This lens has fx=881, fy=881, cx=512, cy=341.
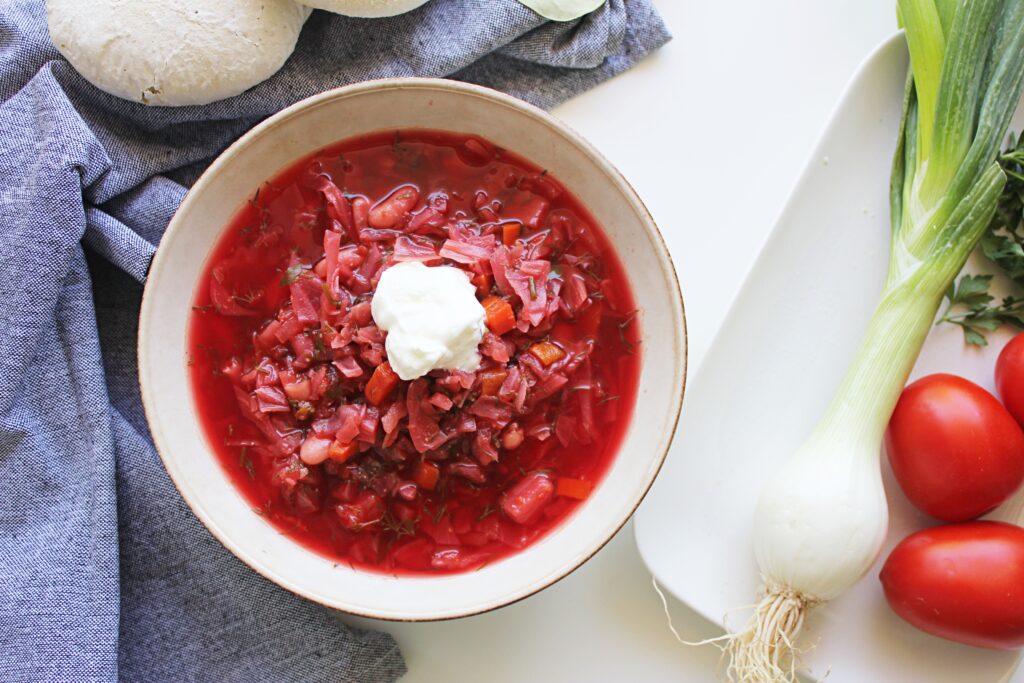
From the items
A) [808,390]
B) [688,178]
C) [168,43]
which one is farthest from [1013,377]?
[168,43]

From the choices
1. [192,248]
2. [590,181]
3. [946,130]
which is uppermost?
[946,130]

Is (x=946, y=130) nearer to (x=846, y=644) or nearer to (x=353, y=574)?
(x=846, y=644)

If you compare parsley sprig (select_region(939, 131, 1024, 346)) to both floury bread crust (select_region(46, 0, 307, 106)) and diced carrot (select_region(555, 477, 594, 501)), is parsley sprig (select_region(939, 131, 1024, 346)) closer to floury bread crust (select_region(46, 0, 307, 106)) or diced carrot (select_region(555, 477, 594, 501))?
diced carrot (select_region(555, 477, 594, 501))

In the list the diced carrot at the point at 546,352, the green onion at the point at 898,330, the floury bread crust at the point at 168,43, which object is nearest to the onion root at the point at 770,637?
the green onion at the point at 898,330

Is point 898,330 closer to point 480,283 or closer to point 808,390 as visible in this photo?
point 808,390

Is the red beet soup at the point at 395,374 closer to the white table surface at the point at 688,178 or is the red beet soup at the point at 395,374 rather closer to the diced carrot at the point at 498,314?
the diced carrot at the point at 498,314

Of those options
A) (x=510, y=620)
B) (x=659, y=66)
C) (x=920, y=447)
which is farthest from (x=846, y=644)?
(x=659, y=66)

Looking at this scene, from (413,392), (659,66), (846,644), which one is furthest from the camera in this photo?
(659,66)
